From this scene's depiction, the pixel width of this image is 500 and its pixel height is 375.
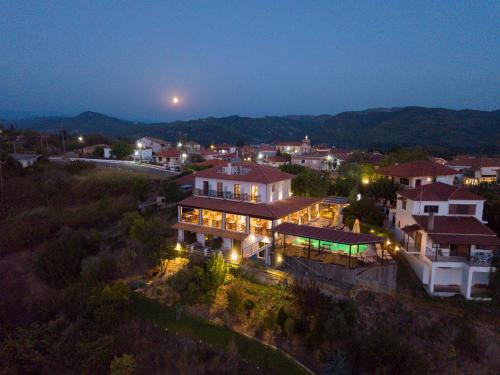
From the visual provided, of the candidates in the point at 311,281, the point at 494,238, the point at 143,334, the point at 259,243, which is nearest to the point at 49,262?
the point at 143,334

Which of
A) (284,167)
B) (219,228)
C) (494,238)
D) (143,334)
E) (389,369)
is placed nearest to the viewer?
(389,369)

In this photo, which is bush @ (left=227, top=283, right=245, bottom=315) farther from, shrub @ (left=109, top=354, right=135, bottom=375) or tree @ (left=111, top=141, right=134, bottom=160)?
tree @ (left=111, top=141, right=134, bottom=160)

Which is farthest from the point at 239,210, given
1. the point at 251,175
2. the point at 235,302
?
the point at 235,302

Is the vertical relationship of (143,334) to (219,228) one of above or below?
below

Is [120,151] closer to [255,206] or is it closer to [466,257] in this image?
[255,206]

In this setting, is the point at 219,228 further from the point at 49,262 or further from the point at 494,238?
the point at 494,238

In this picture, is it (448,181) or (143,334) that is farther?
(448,181)

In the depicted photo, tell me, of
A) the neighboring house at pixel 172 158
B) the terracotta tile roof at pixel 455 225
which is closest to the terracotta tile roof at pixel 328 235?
the terracotta tile roof at pixel 455 225
